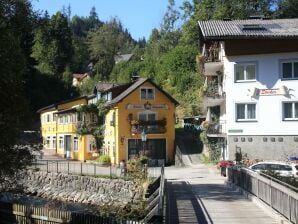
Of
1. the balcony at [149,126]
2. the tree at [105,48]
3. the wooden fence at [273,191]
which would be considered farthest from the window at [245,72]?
the tree at [105,48]

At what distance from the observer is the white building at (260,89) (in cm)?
3928

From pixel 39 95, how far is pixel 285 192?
76.6m

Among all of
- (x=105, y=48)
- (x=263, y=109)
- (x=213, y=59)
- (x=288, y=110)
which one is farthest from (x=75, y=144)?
(x=105, y=48)

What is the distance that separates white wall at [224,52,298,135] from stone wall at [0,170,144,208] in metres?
9.47

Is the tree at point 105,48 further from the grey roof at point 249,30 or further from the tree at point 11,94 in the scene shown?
the tree at point 11,94

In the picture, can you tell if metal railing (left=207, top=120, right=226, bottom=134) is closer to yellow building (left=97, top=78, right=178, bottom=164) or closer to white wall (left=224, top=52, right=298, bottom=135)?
white wall (left=224, top=52, right=298, bottom=135)

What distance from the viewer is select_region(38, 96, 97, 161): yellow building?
58.4m

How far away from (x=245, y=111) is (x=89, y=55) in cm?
9135

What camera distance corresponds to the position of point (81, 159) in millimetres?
58781

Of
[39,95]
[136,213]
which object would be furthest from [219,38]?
[39,95]

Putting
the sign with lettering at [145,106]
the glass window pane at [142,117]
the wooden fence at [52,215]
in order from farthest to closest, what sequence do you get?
the glass window pane at [142,117]
the sign with lettering at [145,106]
the wooden fence at [52,215]

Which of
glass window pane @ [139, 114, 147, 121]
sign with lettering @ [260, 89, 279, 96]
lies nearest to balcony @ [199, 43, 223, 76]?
sign with lettering @ [260, 89, 279, 96]

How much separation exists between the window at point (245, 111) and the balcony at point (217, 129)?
2.16m

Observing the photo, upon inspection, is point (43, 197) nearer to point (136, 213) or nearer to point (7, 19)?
point (136, 213)
